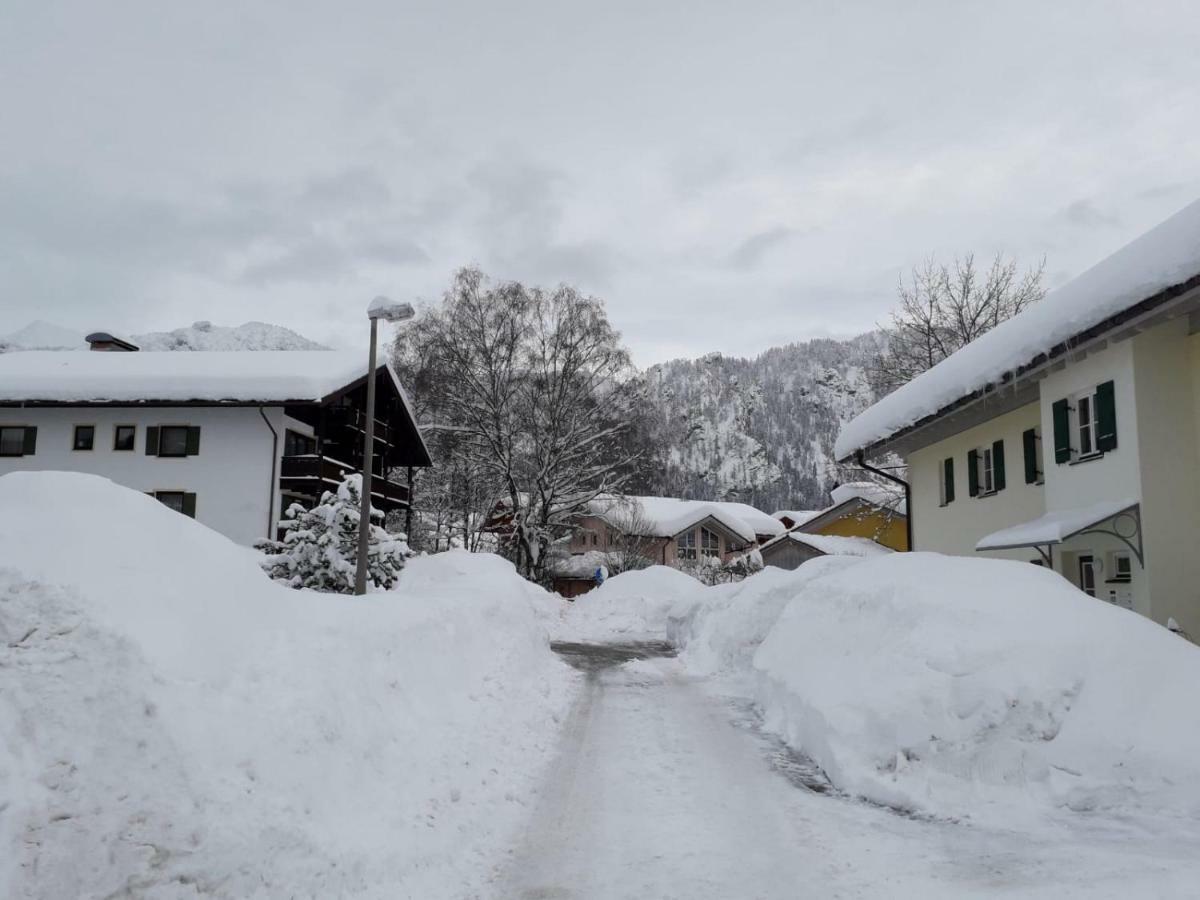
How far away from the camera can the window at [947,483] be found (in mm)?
20797

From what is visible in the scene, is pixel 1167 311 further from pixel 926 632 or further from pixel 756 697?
pixel 756 697

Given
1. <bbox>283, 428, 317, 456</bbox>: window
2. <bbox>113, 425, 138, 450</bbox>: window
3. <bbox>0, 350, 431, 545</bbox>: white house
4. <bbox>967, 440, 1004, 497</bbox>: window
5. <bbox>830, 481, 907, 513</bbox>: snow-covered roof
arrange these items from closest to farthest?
1. <bbox>967, 440, 1004, 497</bbox>: window
2. <bbox>0, 350, 431, 545</bbox>: white house
3. <bbox>113, 425, 138, 450</bbox>: window
4. <bbox>283, 428, 317, 456</bbox>: window
5. <bbox>830, 481, 907, 513</bbox>: snow-covered roof

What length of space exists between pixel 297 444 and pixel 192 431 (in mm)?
3192

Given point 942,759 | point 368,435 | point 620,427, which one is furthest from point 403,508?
point 942,759

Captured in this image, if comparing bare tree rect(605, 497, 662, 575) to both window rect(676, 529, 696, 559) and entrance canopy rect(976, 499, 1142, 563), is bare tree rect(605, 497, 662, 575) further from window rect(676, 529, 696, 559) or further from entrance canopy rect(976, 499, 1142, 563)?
entrance canopy rect(976, 499, 1142, 563)

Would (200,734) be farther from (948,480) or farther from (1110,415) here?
(948,480)

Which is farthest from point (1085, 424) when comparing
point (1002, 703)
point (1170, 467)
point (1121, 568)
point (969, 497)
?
point (1002, 703)

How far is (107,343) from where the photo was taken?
33562 mm

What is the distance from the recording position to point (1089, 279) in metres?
12.8

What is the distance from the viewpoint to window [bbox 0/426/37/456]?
27.7m

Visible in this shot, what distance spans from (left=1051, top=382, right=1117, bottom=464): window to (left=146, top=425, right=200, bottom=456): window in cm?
2430

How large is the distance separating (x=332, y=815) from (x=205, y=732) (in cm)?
107

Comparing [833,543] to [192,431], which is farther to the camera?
[833,543]

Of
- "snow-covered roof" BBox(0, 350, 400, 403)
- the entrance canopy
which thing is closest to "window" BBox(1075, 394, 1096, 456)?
the entrance canopy
